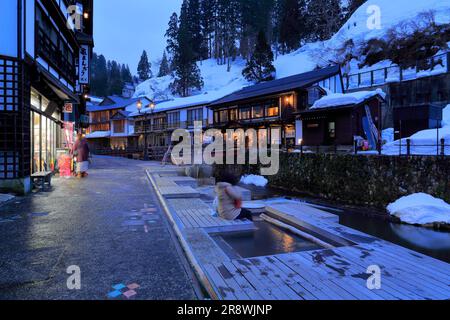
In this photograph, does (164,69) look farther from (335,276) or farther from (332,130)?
(335,276)

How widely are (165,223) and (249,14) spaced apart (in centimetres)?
7596

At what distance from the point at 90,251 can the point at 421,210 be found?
1083 cm

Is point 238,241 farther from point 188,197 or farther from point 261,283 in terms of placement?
point 188,197

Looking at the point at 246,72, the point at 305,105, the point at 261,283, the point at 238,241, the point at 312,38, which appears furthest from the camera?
the point at 312,38

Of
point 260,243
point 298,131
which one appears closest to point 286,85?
point 298,131

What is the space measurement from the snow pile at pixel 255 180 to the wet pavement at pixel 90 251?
13.8 meters

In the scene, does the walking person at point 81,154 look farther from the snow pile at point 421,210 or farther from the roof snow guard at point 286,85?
the roof snow guard at point 286,85

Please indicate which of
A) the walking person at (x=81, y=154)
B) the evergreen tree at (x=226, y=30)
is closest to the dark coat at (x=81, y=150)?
the walking person at (x=81, y=154)

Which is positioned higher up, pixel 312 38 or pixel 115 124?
pixel 312 38

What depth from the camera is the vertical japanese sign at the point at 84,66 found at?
862 inches

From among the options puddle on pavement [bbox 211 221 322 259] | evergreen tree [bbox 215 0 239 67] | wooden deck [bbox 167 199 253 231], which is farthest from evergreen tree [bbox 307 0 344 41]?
puddle on pavement [bbox 211 221 322 259]

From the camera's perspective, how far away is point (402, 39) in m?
33.9
